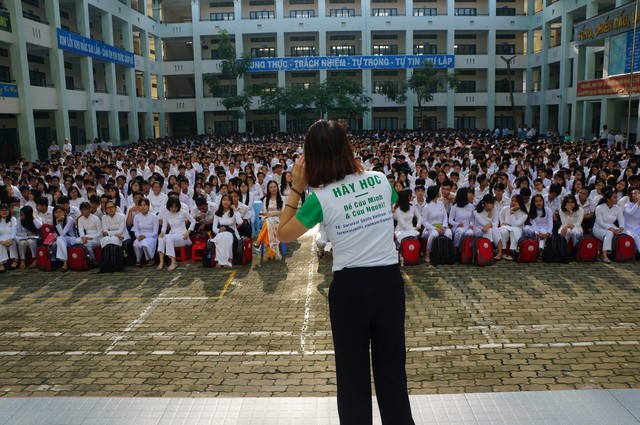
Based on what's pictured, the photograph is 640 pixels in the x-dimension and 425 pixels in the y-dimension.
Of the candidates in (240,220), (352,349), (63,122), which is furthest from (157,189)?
(63,122)

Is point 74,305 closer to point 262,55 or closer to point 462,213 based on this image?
point 462,213

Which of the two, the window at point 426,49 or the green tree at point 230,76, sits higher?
the window at point 426,49

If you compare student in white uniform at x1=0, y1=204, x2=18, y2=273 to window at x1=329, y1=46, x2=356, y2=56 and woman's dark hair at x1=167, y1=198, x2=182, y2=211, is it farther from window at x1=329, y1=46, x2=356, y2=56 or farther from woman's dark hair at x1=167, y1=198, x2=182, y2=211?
window at x1=329, y1=46, x2=356, y2=56

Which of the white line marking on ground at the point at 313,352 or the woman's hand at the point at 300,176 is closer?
the woman's hand at the point at 300,176

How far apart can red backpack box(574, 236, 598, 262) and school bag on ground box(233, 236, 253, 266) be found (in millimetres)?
5373

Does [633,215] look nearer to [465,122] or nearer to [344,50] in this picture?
[465,122]

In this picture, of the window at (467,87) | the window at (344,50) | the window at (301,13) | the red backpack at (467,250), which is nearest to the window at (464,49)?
the window at (467,87)

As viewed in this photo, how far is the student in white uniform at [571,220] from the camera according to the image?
9.42 metres

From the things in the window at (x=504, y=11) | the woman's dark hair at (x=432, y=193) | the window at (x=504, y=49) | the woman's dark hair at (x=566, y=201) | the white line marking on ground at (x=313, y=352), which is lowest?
the white line marking on ground at (x=313, y=352)

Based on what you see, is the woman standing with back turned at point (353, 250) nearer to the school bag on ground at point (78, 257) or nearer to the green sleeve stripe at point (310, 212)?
the green sleeve stripe at point (310, 212)

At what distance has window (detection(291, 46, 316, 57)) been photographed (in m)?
46.1

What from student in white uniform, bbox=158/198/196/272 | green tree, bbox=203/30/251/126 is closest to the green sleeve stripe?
student in white uniform, bbox=158/198/196/272

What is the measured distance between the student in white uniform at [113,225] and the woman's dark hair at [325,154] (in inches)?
297

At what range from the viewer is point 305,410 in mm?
4199
